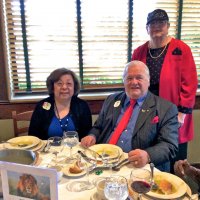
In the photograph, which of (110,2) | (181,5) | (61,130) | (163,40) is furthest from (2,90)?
(181,5)

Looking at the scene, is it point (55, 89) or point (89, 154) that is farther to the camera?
point (55, 89)

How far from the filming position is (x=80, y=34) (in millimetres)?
2840

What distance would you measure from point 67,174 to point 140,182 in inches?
16.4

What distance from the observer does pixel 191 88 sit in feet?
7.57

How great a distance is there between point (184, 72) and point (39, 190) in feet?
5.72

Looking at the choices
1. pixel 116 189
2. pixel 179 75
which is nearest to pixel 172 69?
pixel 179 75

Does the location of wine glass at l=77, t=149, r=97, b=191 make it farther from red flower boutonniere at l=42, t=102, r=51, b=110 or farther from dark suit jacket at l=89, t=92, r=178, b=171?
red flower boutonniere at l=42, t=102, r=51, b=110

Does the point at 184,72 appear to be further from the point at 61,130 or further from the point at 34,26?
the point at 34,26

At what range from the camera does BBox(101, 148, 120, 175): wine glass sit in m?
1.44

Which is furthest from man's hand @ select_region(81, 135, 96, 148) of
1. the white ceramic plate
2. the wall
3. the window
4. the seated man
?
the wall

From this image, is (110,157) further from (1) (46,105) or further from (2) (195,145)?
(2) (195,145)

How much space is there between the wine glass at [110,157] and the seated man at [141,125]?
0.68 feet

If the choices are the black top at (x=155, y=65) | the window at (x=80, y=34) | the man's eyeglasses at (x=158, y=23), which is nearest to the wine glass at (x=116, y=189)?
the black top at (x=155, y=65)

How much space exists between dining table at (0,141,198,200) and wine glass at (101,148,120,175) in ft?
0.11
